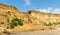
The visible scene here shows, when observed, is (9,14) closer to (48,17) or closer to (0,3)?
(0,3)

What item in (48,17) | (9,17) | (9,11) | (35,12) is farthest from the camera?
(48,17)

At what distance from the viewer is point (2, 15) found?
4375 centimetres

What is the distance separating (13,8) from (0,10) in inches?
210

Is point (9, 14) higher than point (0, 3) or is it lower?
lower

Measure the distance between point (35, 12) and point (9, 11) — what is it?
1553 cm

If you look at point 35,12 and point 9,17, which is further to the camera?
point 35,12

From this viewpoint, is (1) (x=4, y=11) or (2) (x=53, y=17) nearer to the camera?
(1) (x=4, y=11)

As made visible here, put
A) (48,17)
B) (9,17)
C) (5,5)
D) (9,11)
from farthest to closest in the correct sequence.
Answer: (48,17)
(5,5)
(9,11)
(9,17)

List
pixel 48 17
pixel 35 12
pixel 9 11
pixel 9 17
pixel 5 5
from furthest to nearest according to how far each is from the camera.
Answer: pixel 48 17 → pixel 35 12 → pixel 5 5 → pixel 9 11 → pixel 9 17

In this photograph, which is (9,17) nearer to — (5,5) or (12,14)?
(12,14)

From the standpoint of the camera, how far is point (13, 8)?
167ft

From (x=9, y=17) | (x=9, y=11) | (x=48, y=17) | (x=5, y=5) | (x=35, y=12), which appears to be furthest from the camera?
(x=48, y=17)

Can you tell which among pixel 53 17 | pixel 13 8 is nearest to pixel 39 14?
pixel 53 17

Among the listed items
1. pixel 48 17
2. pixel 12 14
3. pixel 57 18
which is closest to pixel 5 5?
pixel 12 14
